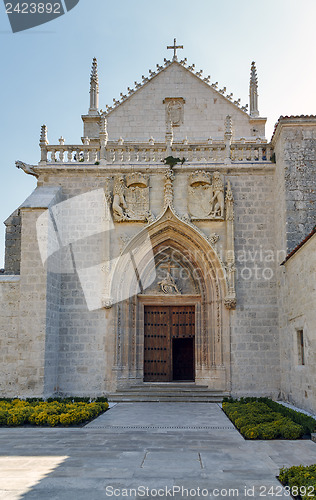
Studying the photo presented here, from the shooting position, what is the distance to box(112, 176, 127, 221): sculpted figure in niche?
13.3 m

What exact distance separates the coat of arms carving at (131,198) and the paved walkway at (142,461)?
5842 mm

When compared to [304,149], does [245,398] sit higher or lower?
lower

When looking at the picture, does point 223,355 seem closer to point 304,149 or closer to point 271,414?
point 271,414

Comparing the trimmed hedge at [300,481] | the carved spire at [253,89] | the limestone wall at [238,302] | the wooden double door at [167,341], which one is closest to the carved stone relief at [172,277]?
the wooden double door at [167,341]

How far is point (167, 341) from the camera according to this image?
13906mm

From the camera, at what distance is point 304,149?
1227cm

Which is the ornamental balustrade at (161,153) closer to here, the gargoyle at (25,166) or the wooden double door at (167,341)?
the gargoyle at (25,166)

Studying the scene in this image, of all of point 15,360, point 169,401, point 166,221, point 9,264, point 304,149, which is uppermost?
point 304,149

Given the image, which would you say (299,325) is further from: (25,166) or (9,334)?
(25,166)

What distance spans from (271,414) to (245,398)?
303 centimetres

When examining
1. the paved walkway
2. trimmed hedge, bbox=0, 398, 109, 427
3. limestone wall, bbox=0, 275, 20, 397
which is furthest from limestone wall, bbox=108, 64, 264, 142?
the paved walkway

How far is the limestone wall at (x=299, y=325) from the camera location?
30.5 feet

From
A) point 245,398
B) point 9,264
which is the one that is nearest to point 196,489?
point 245,398

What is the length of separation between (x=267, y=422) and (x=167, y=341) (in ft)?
18.8
